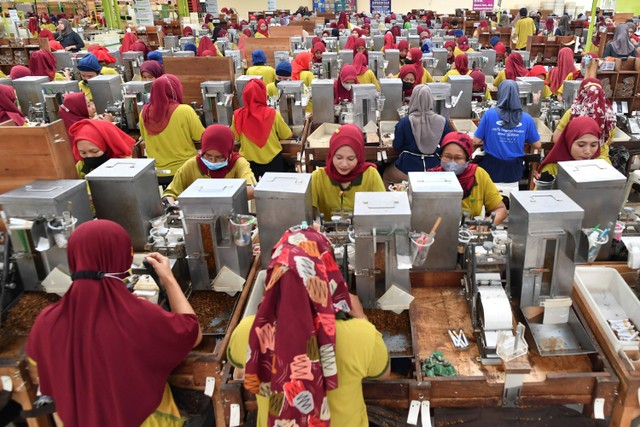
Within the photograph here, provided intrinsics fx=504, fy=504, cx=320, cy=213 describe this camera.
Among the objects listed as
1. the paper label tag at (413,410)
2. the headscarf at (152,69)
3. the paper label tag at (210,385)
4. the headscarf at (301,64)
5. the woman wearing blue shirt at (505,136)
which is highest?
the headscarf at (152,69)

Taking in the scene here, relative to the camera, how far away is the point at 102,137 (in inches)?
130

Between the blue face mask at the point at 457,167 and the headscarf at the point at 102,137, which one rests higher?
the headscarf at the point at 102,137

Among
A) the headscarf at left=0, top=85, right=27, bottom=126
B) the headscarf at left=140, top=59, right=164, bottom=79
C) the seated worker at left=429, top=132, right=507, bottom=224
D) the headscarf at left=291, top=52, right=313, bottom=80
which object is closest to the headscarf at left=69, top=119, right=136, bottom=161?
the headscarf at left=0, top=85, right=27, bottom=126

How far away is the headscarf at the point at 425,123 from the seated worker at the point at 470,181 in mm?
1089

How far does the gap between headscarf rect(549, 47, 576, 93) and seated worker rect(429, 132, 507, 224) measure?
4.56 meters

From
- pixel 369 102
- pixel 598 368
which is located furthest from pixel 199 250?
pixel 369 102

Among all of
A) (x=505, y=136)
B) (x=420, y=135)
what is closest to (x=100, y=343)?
(x=420, y=135)

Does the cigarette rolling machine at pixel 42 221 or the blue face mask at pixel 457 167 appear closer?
the cigarette rolling machine at pixel 42 221

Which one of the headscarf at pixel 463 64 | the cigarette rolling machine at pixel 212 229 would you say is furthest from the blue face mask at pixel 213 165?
the headscarf at pixel 463 64

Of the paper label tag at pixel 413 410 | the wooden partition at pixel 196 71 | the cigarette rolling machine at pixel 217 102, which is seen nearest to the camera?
the paper label tag at pixel 413 410

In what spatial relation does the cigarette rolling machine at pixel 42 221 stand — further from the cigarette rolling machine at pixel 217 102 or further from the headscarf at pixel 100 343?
the cigarette rolling machine at pixel 217 102

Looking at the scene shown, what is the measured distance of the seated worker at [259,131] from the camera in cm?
443

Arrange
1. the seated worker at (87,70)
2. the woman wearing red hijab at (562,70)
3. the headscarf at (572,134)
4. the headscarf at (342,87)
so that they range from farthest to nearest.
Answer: the woman wearing red hijab at (562,70) < the seated worker at (87,70) < the headscarf at (342,87) < the headscarf at (572,134)

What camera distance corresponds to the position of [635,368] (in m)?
1.87
